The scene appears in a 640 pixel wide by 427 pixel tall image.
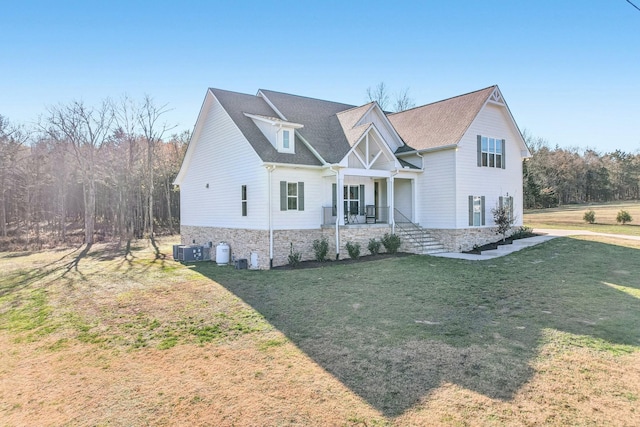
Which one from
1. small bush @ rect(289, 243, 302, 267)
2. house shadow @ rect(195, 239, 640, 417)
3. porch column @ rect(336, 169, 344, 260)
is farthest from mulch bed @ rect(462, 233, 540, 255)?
small bush @ rect(289, 243, 302, 267)

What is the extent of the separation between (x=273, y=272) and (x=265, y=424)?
956 centimetres

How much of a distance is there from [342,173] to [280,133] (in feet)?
10.3

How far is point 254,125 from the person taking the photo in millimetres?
16641

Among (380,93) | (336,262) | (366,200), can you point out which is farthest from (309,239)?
(380,93)

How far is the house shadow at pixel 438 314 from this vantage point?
519cm

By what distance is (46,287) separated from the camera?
12.2 metres

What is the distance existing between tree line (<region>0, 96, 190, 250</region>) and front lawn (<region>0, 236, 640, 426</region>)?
62.8 feet

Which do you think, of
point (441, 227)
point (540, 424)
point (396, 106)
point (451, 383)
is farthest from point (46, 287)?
point (396, 106)

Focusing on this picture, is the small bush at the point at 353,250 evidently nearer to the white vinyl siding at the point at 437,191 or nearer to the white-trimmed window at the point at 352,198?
the white-trimmed window at the point at 352,198

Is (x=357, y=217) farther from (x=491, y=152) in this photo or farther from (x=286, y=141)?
(x=491, y=152)

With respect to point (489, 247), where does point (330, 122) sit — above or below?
above

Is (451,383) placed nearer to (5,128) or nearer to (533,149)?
(5,128)

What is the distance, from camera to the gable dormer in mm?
15461

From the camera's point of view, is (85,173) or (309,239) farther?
(85,173)
